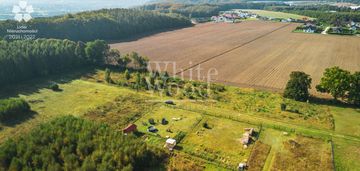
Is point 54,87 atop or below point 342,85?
below

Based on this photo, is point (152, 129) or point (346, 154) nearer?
point (346, 154)

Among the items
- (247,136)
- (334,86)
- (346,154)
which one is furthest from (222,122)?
(334,86)

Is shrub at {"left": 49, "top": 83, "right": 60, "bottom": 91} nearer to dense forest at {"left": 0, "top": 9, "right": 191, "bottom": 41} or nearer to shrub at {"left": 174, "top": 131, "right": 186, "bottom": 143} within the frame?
shrub at {"left": 174, "top": 131, "right": 186, "bottom": 143}

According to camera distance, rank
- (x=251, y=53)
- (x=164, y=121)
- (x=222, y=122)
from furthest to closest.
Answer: (x=251, y=53) < (x=222, y=122) < (x=164, y=121)

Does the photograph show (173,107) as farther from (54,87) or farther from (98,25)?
(98,25)

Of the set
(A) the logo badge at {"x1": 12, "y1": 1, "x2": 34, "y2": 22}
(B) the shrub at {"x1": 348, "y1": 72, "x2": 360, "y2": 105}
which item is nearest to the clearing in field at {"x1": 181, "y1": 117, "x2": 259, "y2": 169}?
(B) the shrub at {"x1": 348, "y1": 72, "x2": 360, "y2": 105}

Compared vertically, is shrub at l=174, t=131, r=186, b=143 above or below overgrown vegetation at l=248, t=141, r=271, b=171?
above

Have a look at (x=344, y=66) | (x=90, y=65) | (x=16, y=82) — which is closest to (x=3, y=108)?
(x=16, y=82)
